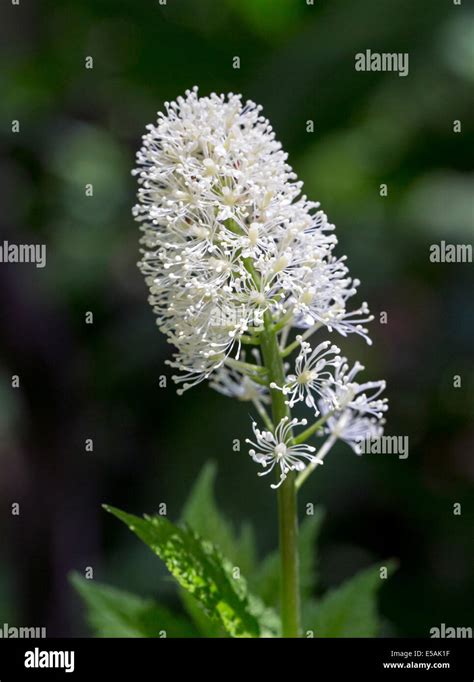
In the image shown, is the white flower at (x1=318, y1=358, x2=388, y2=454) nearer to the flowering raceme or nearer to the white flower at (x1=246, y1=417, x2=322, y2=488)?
the flowering raceme

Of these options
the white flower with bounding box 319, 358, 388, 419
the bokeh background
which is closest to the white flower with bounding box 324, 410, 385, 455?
the white flower with bounding box 319, 358, 388, 419

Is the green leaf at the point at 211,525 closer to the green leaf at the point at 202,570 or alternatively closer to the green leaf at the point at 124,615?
the green leaf at the point at 124,615

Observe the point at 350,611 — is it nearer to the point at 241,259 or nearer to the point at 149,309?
the point at 241,259

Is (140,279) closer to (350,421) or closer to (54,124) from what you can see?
(54,124)

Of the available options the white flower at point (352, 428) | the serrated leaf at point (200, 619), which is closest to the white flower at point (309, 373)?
the white flower at point (352, 428)

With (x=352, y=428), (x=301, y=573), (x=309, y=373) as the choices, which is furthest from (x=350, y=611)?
(x=309, y=373)

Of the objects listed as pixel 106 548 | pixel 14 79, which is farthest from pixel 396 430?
pixel 14 79
